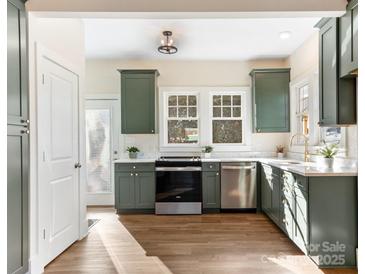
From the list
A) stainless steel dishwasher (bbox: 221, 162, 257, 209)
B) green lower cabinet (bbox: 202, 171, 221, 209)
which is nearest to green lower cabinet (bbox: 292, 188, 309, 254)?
stainless steel dishwasher (bbox: 221, 162, 257, 209)

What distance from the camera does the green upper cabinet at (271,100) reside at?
187 inches

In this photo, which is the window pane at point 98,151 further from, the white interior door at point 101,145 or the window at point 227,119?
the window at point 227,119

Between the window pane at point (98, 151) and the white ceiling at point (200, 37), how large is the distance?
1.15m

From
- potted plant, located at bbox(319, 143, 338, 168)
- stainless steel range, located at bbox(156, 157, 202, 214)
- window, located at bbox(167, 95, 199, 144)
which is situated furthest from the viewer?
window, located at bbox(167, 95, 199, 144)

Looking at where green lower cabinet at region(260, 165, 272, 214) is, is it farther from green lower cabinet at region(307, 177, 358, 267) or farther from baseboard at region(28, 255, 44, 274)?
baseboard at region(28, 255, 44, 274)

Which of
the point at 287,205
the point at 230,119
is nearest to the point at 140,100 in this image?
the point at 230,119

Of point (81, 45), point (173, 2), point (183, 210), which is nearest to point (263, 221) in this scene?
point (183, 210)

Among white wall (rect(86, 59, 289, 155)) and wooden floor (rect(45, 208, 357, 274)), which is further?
white wall (rect(86, 59, 289, 155))

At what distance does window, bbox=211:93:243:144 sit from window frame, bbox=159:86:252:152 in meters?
0.08

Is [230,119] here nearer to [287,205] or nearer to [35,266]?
[287,205]

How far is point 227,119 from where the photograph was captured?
16.9 feet

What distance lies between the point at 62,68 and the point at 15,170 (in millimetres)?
1398

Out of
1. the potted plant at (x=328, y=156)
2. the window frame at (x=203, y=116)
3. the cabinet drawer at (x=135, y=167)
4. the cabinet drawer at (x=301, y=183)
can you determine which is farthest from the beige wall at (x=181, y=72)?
the cabinet drawer at (x=301, y=183)

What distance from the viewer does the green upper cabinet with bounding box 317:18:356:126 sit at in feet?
8.95
